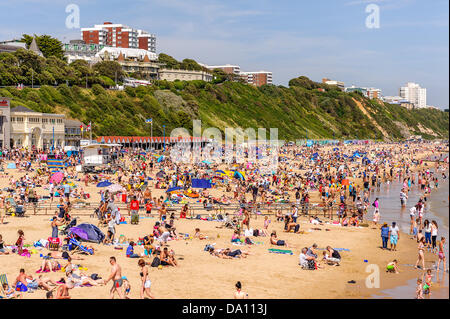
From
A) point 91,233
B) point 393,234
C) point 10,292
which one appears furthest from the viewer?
point 393,234

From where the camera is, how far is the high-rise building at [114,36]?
170 metres

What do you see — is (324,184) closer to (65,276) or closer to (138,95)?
(65,276)

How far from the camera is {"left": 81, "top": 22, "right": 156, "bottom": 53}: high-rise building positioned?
Result: 170 meters

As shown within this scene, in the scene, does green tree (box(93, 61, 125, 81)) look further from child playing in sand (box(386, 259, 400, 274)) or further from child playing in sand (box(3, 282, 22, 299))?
child playing in sand (box(3, 282, 22, 299))

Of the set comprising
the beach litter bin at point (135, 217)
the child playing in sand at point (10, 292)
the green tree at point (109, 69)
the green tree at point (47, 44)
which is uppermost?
the green tree at point (47, 44)

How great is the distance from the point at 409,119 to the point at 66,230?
19762 centimetres

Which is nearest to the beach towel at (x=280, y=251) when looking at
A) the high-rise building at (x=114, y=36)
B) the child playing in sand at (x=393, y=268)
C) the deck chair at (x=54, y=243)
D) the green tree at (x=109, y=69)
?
the child playing in sand at (x=393, y=268)

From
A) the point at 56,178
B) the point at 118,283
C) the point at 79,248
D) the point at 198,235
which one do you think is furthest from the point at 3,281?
the point at 56,178

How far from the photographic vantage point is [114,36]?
171750mm

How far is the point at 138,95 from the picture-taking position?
3438 inches

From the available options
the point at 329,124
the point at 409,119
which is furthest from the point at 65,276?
the point at 409,119

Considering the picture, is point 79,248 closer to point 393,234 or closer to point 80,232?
point 80,232

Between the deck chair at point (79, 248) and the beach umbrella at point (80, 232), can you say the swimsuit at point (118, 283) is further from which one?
the beach umbrella at point (80, 232)
